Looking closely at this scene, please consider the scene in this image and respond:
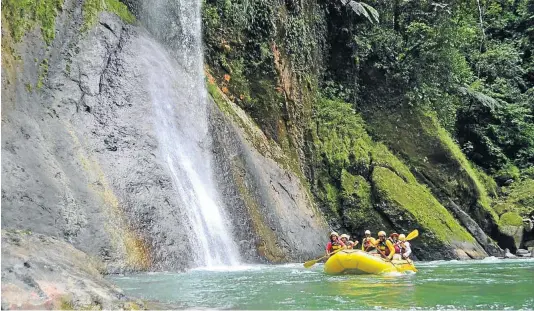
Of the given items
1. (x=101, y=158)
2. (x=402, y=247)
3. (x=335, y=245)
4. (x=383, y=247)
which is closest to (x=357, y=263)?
(x=335, y=245)

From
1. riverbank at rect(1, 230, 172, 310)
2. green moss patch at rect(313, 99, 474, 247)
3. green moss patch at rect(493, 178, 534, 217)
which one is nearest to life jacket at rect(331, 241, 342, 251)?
green moss patch at rect(313, 99, 474, 247)

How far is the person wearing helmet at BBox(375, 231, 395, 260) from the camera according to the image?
1211 centimetres

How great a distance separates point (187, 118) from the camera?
13344mm

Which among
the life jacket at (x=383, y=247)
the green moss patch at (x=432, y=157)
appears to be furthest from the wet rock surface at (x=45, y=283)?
the green moss patch at (x=432, y=157)

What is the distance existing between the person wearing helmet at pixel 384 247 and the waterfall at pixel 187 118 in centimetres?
311

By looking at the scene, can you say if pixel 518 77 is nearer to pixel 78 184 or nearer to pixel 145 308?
pixel 78 184

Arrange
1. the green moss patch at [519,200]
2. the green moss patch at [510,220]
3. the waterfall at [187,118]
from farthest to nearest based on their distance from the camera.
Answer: the green moss patch at [519,200], the green moss patch at [510,220], the waterfall at [187,118]

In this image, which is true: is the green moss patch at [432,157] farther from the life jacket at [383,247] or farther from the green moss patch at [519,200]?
the life jacket at [383,247]

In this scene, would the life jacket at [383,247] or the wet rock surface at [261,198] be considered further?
the wet rock surface at [261,198]

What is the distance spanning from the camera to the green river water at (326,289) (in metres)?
6.59

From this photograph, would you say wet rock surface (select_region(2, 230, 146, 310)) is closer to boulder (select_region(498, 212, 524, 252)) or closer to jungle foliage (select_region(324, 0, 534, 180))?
jungle foliage (select_region(324, 0, 534, 180))

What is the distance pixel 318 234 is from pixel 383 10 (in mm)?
10368

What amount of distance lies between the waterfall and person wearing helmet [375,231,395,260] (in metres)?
3.11

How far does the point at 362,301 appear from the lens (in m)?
6.90
